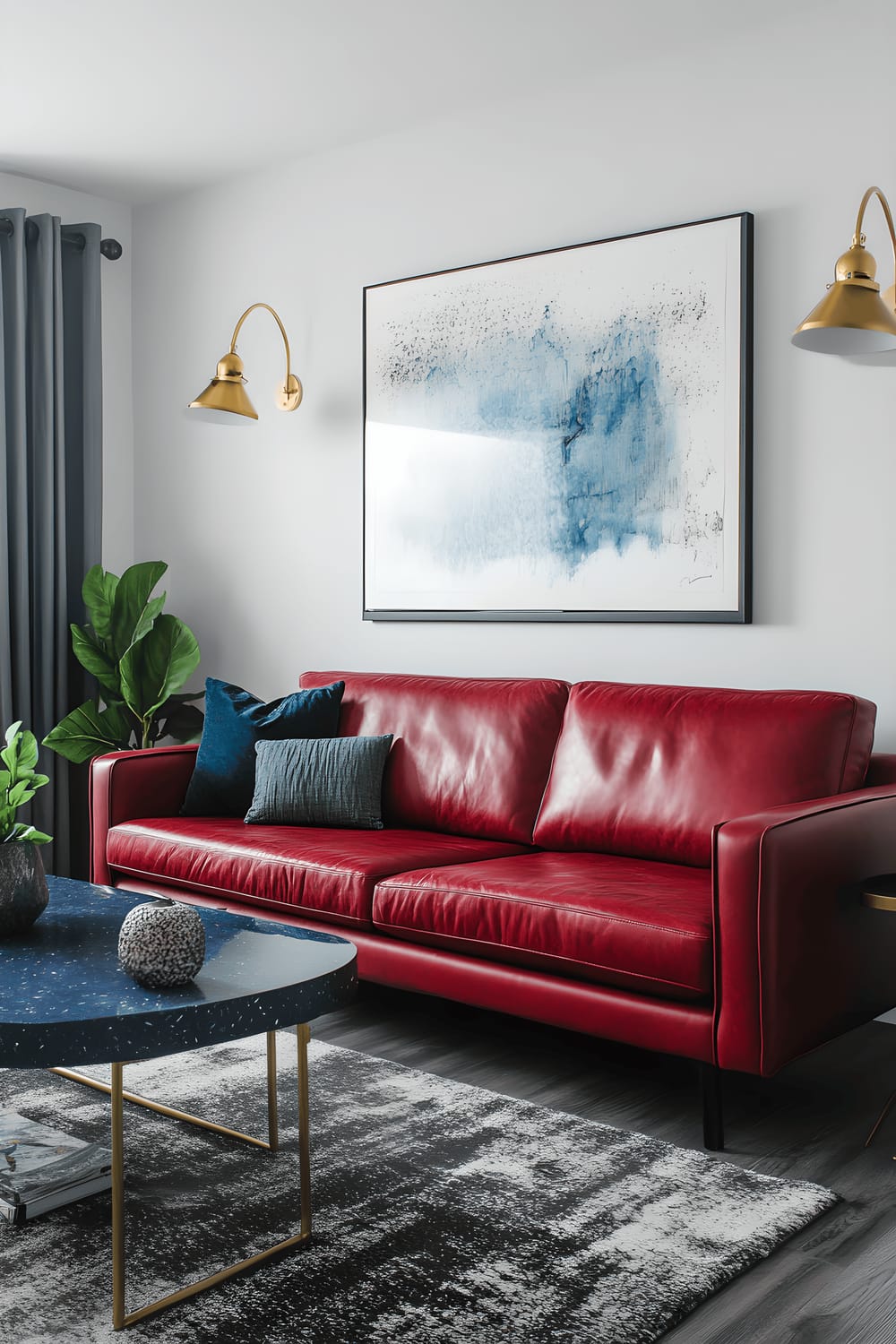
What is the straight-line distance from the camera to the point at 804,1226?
2.05 m

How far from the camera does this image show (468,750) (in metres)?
3.50

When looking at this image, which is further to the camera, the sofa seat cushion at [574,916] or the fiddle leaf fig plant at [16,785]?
the sofa seat cushion at [574,916]

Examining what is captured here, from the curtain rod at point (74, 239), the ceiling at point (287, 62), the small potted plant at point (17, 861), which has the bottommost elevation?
the small potted plant at point (17, 861)

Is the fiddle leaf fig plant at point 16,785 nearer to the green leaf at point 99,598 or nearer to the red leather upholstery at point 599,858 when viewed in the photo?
the red leather upholstery at point 599,858

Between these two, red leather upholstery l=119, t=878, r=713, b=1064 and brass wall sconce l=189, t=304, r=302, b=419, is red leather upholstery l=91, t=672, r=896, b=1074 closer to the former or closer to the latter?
red leather upholstery l=119, t=878, r=713, b=1064

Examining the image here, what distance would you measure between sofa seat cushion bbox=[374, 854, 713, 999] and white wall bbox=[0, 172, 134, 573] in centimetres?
279

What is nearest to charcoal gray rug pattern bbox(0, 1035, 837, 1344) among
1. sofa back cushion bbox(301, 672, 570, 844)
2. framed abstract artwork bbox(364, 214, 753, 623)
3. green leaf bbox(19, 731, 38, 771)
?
green leaf bbox(19, 731, 38, 771)

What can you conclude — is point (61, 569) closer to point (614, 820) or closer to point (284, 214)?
point (284, 214)

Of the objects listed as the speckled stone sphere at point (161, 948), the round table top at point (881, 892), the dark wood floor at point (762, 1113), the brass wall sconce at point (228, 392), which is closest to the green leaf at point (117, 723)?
the brass wall sconce at point (228, 392)

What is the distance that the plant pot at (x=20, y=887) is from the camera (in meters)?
2.25

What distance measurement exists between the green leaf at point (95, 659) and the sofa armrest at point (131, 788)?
0.74 metres

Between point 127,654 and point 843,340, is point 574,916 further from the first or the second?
point 127,654

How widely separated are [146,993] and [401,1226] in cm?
59

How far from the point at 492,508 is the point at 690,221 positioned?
1.04 metres
